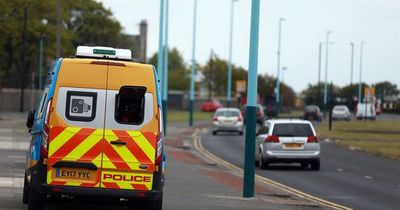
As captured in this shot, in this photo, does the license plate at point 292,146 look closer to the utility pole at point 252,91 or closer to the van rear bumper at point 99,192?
the utility pole at point 252,91

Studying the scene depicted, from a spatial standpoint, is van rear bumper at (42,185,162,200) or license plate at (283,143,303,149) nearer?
van rear bumper at (42,185,162,200)

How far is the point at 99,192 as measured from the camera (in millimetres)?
12523

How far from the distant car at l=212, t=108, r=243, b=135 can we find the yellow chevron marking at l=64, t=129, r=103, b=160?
39.8 metres

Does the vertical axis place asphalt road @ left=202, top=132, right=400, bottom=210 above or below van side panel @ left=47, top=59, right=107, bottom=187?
below

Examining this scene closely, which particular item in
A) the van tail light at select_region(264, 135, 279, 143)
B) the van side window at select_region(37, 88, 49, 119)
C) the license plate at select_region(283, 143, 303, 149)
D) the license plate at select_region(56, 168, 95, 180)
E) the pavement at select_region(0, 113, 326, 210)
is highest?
the van side window at select_region(37, 88, 49, 119)

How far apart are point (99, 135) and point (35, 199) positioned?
1.26m

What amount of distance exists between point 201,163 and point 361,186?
812 centimetres

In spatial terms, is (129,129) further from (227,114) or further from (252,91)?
(227,114)

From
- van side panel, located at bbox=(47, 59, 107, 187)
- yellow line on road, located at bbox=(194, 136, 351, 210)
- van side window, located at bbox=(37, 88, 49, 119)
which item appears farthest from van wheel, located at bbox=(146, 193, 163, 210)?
yellow line on road, located at bbox=(194, 136, 351, 210)

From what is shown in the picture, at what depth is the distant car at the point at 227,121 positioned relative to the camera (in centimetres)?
5247

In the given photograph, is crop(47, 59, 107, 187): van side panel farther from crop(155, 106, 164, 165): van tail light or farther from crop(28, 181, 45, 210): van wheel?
crop(155, 106, 164, 165): van tail light

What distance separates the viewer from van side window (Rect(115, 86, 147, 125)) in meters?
12.7

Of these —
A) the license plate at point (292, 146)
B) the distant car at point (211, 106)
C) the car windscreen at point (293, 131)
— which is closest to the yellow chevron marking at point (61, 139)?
the license plate at point (292, 146)

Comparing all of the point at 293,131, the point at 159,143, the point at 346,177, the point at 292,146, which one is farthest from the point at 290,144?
the point at 159,143
